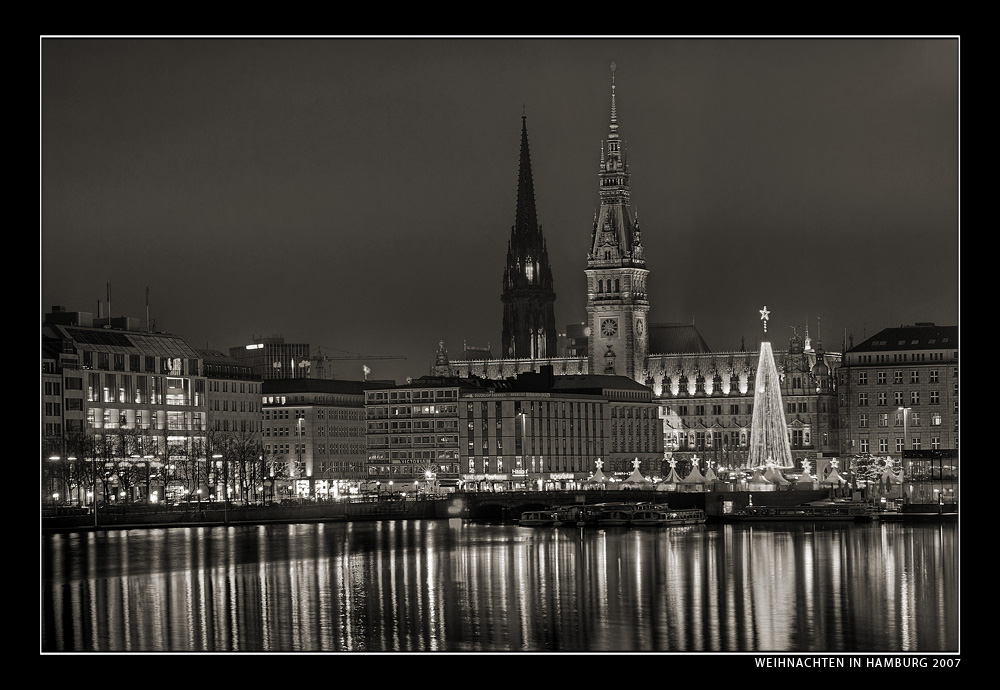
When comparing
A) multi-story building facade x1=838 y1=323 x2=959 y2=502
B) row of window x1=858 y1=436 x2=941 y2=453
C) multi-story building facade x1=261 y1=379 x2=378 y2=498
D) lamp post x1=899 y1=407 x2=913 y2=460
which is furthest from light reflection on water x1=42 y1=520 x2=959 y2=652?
multi-story building facade x1=261 y1=379 x2=378 y2=498

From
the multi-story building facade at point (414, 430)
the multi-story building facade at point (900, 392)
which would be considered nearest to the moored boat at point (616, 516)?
the multi-story building facade at point (414, 430)

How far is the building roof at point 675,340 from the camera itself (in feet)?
541

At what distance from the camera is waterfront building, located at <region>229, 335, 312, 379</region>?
7067 inches

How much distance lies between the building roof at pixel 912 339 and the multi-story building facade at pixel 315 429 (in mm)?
37685

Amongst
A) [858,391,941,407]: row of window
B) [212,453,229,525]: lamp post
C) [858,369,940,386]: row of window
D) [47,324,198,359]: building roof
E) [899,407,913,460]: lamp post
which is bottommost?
[212,453,229,525]: lamp post

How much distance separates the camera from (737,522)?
96.2 meters

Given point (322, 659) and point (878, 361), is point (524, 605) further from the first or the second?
point (878, 361)

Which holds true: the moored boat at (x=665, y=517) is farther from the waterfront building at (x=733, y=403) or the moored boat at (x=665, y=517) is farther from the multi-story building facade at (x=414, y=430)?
the waterfront building at (x=733, y=403)

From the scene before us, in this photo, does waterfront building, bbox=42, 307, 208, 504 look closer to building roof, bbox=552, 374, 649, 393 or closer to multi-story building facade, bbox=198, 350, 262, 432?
multi-story building facade, bbox=198, 350, 262, 432

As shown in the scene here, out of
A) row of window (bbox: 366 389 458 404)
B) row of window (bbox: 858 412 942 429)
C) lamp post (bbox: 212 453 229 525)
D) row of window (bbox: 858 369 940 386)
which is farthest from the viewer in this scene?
row of window (bbox: 366 389 458 404)

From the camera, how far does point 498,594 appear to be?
5247 cm

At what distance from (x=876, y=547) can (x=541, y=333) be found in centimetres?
10869

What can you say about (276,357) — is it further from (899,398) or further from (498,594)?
(498,594)

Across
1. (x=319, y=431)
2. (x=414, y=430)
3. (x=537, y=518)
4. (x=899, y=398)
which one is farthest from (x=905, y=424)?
(x=537, y=518)
